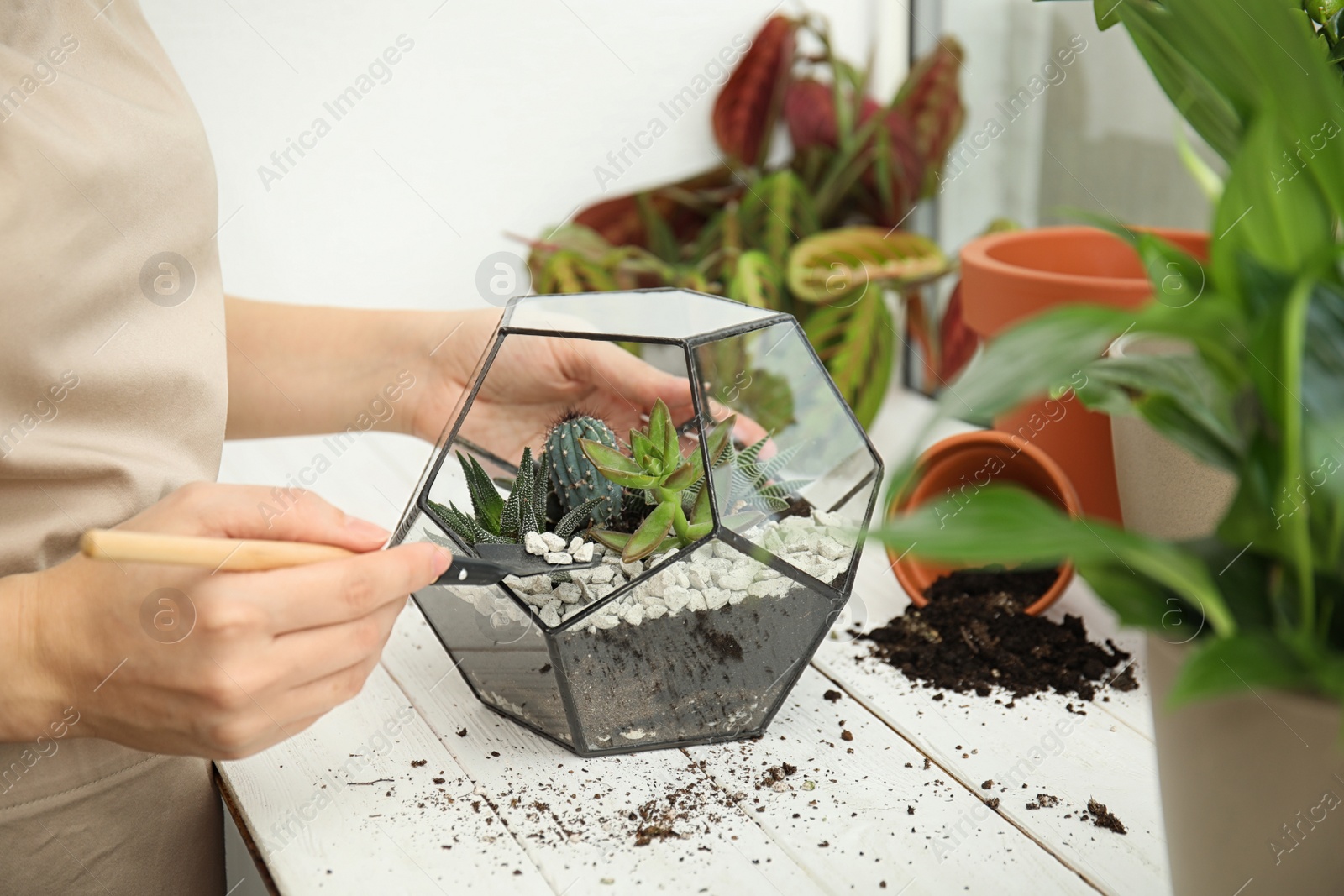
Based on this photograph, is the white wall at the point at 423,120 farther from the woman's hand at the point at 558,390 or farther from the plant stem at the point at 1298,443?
the plant stem at the point at 1298,443

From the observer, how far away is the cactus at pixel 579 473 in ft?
1.99

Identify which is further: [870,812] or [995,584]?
[995,584]

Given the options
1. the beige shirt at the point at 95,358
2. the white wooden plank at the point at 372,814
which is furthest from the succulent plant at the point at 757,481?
the beige shirt at the point at 95,358

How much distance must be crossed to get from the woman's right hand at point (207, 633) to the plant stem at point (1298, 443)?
0.38m

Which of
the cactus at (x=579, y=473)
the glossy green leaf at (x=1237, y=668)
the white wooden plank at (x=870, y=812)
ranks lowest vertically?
the white wooden plank at (x=870, y=812)

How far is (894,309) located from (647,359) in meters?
0.87

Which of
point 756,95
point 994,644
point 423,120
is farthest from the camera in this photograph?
point 756,95

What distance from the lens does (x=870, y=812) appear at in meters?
0.55

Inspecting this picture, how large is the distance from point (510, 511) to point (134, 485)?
9.7 inches

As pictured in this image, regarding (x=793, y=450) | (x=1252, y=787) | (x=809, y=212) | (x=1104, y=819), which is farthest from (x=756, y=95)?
(x=1252, y=787)

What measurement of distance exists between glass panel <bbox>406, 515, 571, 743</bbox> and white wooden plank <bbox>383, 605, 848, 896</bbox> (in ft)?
0.07

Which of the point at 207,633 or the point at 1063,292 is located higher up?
the point at 1063,292

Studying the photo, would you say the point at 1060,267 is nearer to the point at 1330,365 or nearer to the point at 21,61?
the point at 1330,365

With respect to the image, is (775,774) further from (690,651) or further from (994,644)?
(994,644)
